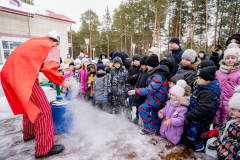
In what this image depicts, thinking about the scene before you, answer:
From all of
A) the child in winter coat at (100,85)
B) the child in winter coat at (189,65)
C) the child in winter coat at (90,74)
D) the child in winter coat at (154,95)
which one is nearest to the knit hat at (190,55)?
the child in winter coat at (189,65)

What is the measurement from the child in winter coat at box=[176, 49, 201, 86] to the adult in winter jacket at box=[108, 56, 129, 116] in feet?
5.37

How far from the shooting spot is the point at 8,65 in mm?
1740

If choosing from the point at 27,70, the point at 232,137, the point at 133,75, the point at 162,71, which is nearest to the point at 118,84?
the point at 133,75

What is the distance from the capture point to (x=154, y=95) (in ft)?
8.55

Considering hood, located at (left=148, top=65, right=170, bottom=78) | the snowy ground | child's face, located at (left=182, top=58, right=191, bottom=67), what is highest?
child's face, located at (left=182, top=58, right=191, bottom=67)

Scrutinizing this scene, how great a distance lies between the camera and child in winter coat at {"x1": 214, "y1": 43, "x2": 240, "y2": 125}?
2.25 metres

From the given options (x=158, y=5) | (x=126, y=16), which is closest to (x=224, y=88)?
(x=158, y=5)

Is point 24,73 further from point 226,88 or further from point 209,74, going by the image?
point 226,88

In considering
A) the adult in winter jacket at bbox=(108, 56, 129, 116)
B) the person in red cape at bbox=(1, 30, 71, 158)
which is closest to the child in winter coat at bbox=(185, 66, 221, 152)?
the adult in winter jacket at bbox=(108, 56, 129, 116)

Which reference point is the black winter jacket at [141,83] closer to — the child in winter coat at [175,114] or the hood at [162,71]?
the hood at [162,71]

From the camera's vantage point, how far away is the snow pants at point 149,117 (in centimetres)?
260

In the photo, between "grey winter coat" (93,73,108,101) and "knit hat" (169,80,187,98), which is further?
"grey winter coat" (93,73,108,101)

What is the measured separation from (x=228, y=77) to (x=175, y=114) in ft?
3.97

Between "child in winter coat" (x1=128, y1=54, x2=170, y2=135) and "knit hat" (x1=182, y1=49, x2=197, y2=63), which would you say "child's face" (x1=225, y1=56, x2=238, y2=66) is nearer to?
"knit hat" (x1=182, y1=49, x2=197, y2=63)
